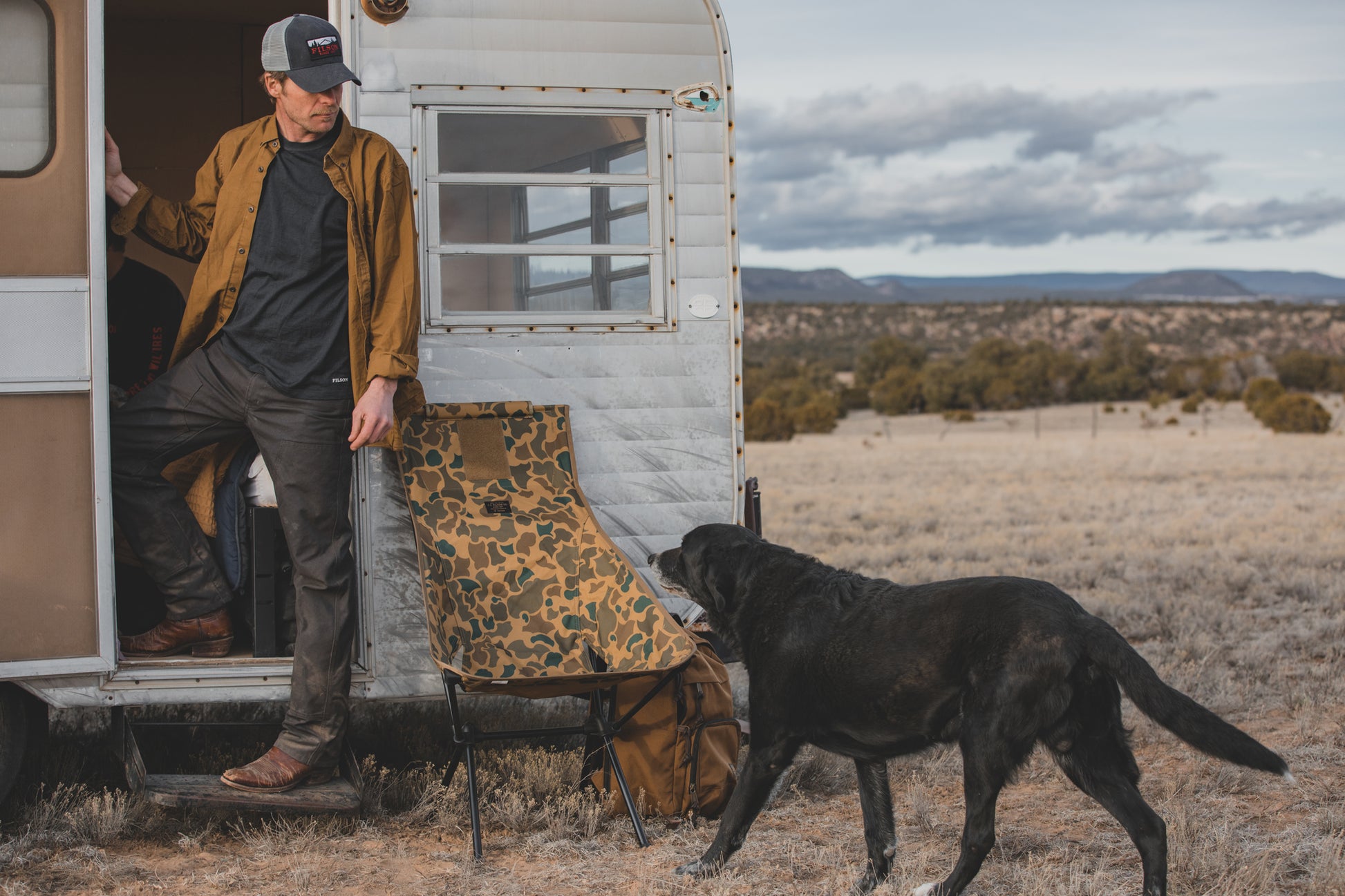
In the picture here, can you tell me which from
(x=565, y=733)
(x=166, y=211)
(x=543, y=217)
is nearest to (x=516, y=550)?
(x=565, y=733)

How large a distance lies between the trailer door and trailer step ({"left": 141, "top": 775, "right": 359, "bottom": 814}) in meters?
0.46

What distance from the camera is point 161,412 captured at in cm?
373

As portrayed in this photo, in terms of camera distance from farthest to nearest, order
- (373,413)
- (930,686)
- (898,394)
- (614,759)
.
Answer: (898,394), (614,759), (373,413), (930,686)

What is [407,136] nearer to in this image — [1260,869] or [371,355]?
[371,355]

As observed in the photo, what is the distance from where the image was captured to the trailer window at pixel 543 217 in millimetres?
4078

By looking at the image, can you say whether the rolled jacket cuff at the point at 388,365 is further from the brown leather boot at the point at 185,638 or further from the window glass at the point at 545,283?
the brown leather boot at the point at 185,638

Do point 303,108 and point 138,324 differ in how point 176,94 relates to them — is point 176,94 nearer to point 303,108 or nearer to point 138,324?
point 138,324

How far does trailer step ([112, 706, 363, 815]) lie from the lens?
3.58m

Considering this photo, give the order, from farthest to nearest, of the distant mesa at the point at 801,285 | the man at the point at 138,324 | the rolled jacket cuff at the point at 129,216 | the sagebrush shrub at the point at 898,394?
the distant mesa at the point at 801,285
the sagebrush shrub at the point at 898,394
the man at the point at 138,324
the rolled jacket cuff at the point at 129,216

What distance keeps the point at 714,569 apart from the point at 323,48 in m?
1.91

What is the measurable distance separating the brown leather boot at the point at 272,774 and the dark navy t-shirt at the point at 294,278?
1106mm

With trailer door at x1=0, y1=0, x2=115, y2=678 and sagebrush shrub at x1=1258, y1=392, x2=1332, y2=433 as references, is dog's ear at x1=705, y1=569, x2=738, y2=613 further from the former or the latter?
sagebrush shrub at x1=1258, y1=392, x2=1332, y2=433

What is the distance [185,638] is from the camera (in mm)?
3891

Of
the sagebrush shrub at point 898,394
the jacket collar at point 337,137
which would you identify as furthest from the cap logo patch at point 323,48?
the sagebrush shrub at point 898,394
